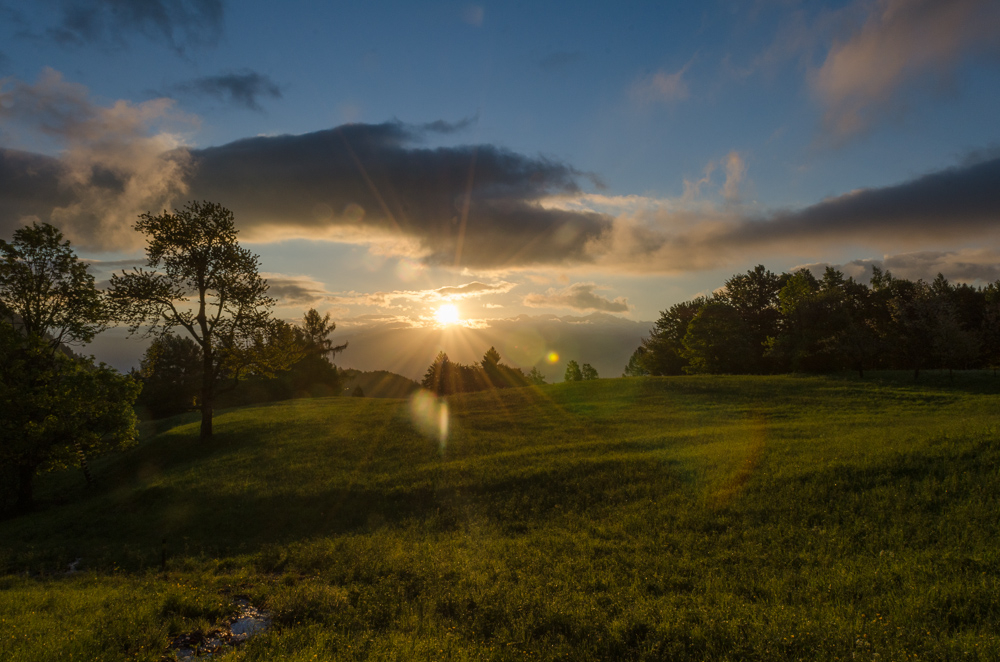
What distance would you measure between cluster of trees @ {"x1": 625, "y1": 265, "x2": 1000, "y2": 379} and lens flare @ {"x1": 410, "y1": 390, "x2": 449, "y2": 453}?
43.1m

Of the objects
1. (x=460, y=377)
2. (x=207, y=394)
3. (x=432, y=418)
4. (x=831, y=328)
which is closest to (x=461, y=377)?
(x=460, y=377)

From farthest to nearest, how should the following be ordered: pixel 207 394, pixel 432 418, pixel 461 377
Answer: pixel 461 377 → pixel 432 418 → pixel 207 394

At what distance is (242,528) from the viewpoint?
19.1 m

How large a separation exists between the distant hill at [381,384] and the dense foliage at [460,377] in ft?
110

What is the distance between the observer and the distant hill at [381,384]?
382 ft

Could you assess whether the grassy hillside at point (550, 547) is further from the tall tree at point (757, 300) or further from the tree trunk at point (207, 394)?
the tall tree at point (757, 300)

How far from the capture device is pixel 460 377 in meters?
80.2

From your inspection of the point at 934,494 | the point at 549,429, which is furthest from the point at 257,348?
the point at 934,494

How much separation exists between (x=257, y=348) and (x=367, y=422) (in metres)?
10.5

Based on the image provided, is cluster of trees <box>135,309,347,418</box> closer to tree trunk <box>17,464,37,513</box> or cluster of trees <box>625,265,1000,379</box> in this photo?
tree trunk <box>17,464,37,513</box>

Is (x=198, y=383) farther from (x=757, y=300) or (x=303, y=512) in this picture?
(x=757, y=300)

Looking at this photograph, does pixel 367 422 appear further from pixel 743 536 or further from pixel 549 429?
pixel 743 536

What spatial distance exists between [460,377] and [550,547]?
6636 centimetres

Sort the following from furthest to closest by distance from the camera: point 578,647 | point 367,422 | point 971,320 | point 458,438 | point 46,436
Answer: point 971,320 < point 367,422 < point 458,438 < point 46,436 < point 578,647
